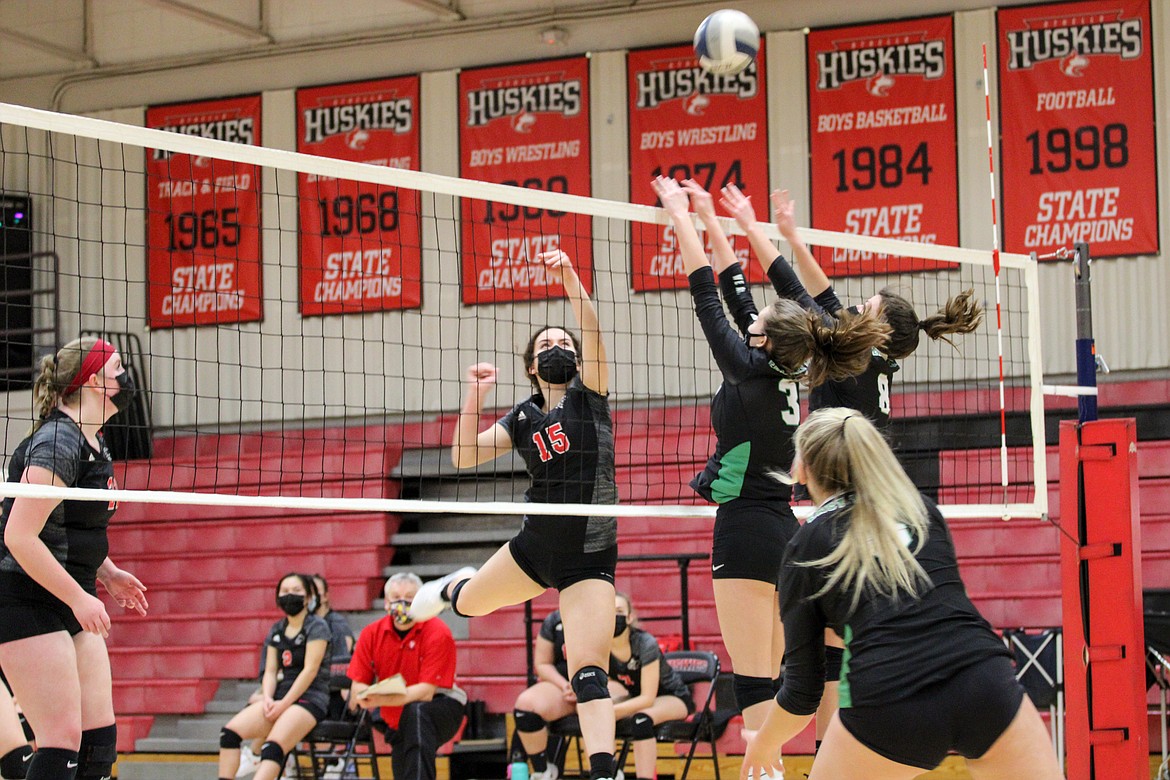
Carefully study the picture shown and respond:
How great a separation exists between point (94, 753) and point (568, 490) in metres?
2.13

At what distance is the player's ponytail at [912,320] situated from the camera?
526 centimetres

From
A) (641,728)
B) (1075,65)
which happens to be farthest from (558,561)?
(1075,65)

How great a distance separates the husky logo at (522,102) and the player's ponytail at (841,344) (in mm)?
9880

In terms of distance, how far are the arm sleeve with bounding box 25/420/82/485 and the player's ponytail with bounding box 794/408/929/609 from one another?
267 cm

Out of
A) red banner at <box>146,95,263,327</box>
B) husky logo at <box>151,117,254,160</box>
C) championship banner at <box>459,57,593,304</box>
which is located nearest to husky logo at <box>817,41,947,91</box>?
championship banner at <box>459,57,593,304</box>

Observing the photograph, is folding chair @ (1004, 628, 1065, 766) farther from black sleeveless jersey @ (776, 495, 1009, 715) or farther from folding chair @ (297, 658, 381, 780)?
black sleeveless jersey @ (776, 495, 1009, 715)

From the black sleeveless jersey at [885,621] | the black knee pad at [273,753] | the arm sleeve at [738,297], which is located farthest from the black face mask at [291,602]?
the black sleeveless jersey at [885,621]

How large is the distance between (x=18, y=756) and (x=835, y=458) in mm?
3545

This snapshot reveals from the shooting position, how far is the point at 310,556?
12875 millimetres

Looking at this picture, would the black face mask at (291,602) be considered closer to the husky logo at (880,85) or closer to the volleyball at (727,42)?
the volleyball at (727,42)

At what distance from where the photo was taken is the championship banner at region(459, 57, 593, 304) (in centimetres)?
1403

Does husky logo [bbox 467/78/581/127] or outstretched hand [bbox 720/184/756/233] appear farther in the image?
husky logo [bbox 467/78/581/127]

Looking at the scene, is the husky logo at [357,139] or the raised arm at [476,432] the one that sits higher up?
the husky logo at [357,139]

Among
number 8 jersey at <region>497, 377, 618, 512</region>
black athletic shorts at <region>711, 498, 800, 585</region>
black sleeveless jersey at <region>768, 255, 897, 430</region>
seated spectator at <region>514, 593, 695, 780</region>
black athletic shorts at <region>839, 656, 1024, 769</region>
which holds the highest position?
black sleeveless jersey at <region>768, 255, 897, 430</region>
